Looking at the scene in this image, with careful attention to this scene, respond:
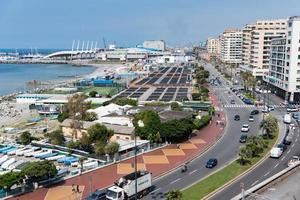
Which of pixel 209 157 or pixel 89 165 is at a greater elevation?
pixel 89 165

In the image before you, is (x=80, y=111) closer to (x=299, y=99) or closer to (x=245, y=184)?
(x=245, y=184)

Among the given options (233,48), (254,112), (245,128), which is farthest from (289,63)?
(233,48)

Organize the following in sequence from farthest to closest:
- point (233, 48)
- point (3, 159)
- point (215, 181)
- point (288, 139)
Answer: point (233, 48) < point (288, 139) < point (3, 159) < point (215, 181)

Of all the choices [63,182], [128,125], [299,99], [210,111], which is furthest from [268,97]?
[63,182]

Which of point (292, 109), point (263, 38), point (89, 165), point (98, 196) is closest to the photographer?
point (98, 196)

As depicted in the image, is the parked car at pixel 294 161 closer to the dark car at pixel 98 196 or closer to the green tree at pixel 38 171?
the dark car at pixel 98 196

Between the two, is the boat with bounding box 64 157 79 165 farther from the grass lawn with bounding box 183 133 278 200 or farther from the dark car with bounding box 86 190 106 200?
the grass lawn with bounding box 183 133 278 200

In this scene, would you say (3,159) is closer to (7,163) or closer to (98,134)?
(7,163)

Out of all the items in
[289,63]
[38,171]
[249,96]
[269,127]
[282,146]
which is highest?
[289,63]
